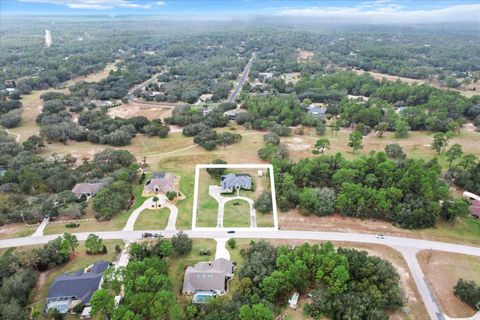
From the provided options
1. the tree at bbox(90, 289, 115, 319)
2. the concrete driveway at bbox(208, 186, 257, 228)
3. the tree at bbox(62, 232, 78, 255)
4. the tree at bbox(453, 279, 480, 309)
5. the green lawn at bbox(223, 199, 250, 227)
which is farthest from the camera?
the concrete driveway at bbox(208, 186, 257, 228)

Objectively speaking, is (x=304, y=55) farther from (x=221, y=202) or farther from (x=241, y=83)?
(x=221, y=202)

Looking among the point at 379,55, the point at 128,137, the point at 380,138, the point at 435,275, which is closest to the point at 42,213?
the point at 128,137

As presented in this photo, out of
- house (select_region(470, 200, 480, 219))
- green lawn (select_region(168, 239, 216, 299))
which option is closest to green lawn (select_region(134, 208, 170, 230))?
green lawn (select_region(168, 239, 216, 299))

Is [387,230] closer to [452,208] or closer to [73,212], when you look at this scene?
[452,208]

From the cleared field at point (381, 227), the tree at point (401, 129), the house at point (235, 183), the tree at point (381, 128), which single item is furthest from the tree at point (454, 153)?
the house at point (235, 183)

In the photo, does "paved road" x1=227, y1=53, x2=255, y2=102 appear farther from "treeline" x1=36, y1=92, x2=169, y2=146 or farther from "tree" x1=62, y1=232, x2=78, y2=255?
"tree" x1=62, y1=232, x2=78, y2=255

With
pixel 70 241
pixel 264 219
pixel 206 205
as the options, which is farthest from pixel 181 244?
pixel 264 219

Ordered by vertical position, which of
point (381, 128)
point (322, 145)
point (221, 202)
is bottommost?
point (221, 202)
